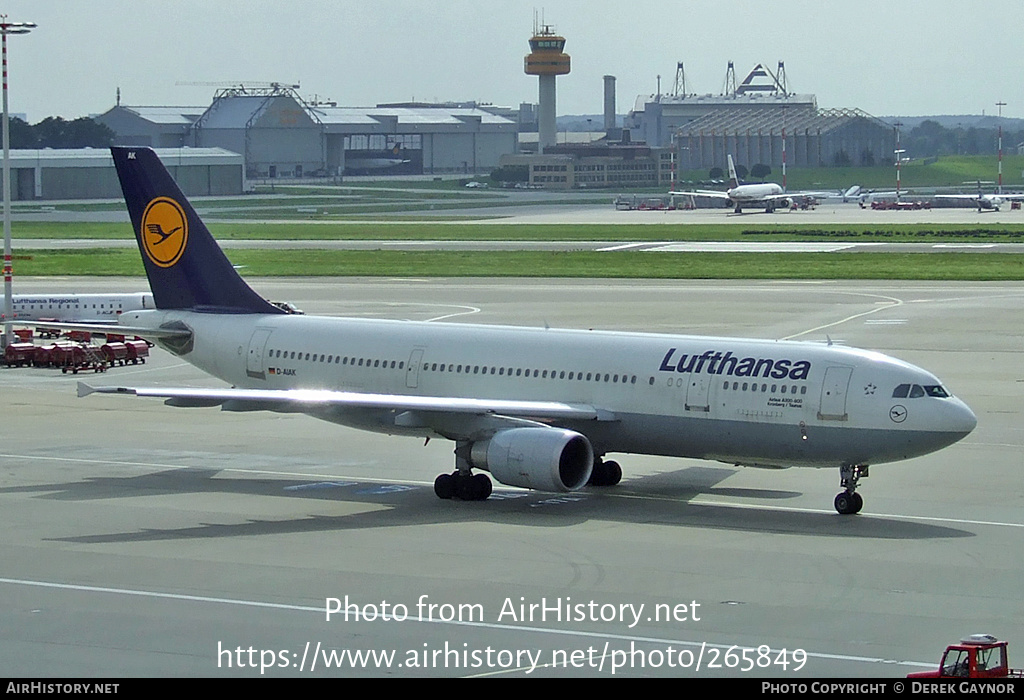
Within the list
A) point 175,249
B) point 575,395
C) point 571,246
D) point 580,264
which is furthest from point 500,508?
point 571,246

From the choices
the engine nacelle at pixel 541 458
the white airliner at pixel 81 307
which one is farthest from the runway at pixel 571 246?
the engine nacelle at pixel 541 458

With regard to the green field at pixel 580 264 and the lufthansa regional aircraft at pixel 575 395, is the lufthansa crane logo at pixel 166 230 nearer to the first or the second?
the lufthansa regional aircraft at pixel 575 395

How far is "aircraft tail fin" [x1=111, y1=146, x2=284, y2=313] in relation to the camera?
42.4 meters

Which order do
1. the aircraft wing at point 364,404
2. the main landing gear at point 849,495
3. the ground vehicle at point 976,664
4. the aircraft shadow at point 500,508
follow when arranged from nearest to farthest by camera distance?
the ground vehicle at point 976,664
the aircraft shadow at point 500,508
the main landing gear at point 849,495
the aircraft wing at point 364,404

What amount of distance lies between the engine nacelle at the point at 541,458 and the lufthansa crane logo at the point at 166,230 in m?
13.4

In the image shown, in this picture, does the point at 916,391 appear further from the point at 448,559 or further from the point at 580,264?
the point at 580,264

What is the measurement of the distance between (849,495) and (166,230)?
2040cm

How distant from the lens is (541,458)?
107 feet

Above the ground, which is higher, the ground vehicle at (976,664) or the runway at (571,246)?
the runway at (571,246)

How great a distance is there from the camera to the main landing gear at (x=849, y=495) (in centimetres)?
3272

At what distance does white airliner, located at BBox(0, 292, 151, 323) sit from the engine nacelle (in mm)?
43567

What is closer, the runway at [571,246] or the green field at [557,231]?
the runway at [571,246]
